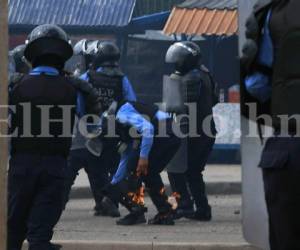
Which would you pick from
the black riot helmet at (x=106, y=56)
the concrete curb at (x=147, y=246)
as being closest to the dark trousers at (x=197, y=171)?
the black riot helmet at (x=106, y=56)

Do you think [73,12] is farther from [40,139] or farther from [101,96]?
[40,139]

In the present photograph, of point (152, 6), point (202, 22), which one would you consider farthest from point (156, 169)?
point (152, 6)

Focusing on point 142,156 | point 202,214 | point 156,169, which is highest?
point 142,156

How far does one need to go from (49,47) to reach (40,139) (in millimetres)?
580

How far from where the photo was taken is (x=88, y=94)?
7188 mm

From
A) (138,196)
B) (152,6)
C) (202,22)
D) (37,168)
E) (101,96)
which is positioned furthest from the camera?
(152,6)

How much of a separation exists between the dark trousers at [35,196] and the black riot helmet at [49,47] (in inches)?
24.3

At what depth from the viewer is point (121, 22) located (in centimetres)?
2017

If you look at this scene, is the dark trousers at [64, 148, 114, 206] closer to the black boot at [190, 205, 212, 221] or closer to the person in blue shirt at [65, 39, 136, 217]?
the person in blue shirt at [65, 39, 136, 217]

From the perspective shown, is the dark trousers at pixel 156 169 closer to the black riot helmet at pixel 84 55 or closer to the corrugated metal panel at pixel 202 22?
the black riot helmet at pixel 84 55

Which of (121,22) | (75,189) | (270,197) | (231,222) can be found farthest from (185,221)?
(121,22)

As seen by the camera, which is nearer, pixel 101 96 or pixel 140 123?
pixel 140 123

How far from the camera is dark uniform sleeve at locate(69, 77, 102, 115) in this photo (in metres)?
7.11

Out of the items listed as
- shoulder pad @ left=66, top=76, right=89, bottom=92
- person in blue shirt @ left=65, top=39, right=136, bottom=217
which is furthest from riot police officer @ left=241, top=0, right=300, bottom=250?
person in blue shirt @ left=65, top=39, right=136, bottom=217
